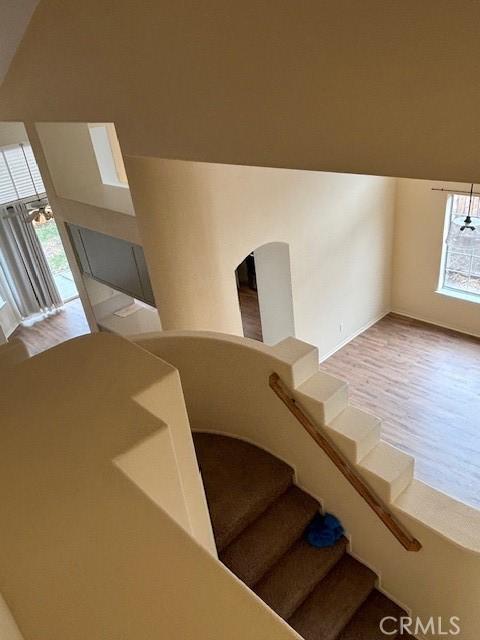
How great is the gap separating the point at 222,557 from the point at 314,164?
2.81m

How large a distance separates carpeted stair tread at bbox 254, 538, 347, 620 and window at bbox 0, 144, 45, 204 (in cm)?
780

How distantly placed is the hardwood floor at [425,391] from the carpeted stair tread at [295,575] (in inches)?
91.5

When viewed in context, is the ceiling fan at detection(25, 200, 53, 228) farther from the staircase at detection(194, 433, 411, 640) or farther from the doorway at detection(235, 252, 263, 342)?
the staircase at detection(194, 433, 411, 640)

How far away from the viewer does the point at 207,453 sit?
414 centimetres

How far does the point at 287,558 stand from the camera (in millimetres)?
3598

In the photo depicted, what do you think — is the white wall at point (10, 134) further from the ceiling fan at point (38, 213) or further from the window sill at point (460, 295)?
the window sill at point (460, 295)

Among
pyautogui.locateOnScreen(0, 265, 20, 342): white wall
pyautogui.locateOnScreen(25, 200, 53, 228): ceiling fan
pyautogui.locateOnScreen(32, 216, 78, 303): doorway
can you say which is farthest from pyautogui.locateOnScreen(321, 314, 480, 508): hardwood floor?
pyautogui.locateOnScreen(0, 265, 20, 342): white wall

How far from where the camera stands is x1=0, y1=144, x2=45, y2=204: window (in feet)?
27.5

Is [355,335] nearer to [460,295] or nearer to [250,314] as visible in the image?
[460,295]

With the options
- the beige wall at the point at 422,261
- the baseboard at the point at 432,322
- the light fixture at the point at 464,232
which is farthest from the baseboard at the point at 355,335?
the light fixture at the point at 464,232

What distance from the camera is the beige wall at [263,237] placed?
14.0ft

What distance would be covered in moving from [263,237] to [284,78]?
11.4 ft

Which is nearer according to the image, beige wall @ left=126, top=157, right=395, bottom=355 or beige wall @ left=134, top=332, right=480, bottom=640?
beige wall @ left=134, top=332, right=480, bottom=640

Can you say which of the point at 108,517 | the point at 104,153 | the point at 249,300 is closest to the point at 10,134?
the point at 104,153
